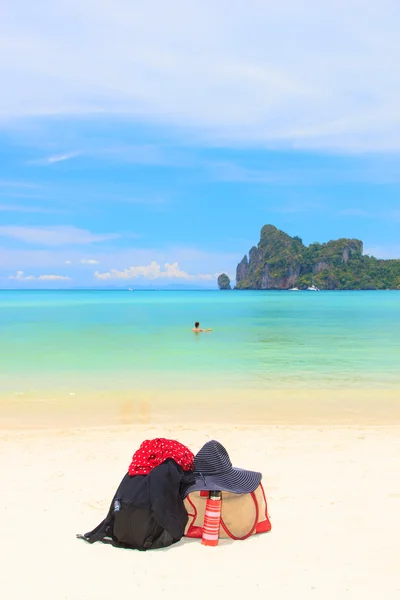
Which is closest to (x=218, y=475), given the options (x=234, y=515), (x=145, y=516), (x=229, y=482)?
(x=229, y=482)

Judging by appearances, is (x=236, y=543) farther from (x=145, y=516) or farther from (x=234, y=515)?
(x=145, y=516)

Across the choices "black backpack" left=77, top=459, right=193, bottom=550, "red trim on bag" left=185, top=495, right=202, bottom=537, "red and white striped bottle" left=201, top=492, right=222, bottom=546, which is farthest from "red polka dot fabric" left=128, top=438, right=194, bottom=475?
"red and white striped bottle" left=201, top=492, right=222, bottom=546

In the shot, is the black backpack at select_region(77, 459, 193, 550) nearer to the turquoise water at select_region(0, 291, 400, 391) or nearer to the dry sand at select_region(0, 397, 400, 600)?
the dry sand at select_region(0, 397, 400, 600)

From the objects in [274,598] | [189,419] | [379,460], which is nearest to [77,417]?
[189,419]

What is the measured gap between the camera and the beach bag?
16.5 ft

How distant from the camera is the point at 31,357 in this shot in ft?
71.6

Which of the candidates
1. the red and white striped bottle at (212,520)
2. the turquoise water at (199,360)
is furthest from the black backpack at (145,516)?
the turquoise water at (199,360)

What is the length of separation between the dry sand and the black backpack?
0.11 m

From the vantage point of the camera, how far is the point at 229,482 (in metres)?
5.16

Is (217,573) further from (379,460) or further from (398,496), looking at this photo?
(379,460)

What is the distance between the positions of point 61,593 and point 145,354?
18.8 metres

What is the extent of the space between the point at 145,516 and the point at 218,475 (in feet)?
2.69

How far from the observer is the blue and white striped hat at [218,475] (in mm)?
5082

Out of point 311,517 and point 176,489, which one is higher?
point 176,489
